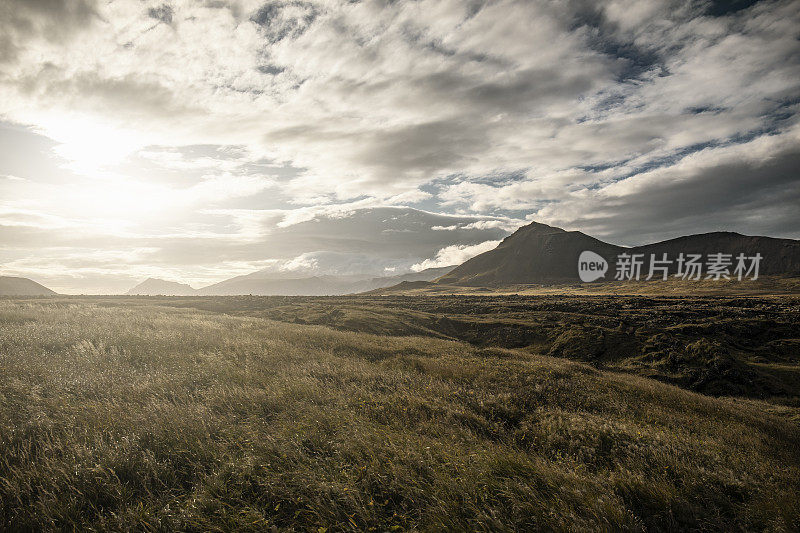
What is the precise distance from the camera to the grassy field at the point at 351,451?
400 cm

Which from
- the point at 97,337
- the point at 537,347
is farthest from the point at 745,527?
the point at 537,347

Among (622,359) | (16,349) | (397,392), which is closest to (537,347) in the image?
(622,359)

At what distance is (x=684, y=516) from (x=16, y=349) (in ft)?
51.0

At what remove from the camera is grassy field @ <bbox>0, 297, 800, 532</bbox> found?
13.1 feet

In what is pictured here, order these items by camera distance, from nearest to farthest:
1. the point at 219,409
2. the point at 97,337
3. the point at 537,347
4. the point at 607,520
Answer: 1. the point at 607,520
2. the point at 219,409
3. the point at 97,337
4. the point at 537,347

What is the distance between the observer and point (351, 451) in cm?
512

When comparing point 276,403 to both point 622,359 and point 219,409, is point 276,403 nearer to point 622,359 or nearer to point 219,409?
point 219,409

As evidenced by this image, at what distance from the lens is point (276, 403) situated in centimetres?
712

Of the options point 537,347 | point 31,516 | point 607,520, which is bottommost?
point 537,347

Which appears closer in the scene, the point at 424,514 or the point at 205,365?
the point at 424,514

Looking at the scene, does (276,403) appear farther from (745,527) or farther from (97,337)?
(97,337)

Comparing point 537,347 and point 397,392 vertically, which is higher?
point 397,392

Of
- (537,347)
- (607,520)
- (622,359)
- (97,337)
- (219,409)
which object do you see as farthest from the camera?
(537,347)

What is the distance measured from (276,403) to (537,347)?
88.8ft
